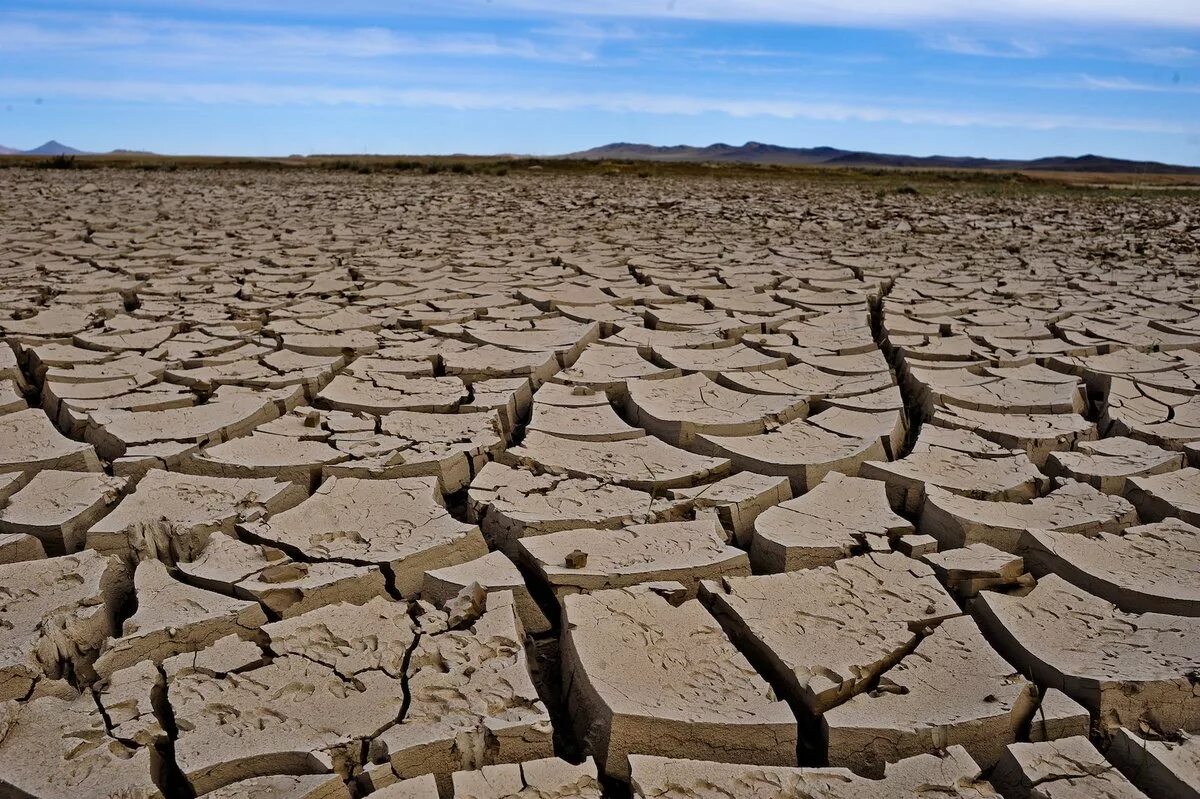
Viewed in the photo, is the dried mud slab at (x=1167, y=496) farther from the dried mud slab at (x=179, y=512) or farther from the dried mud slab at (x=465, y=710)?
the dried mud slab at (x=179, y=512)

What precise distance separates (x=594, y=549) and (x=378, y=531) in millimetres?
433

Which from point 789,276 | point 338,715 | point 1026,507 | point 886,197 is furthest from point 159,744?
point 886,197

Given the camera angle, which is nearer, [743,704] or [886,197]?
[743,704]

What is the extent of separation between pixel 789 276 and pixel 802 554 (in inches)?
125

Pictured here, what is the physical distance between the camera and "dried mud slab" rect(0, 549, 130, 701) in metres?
1.31

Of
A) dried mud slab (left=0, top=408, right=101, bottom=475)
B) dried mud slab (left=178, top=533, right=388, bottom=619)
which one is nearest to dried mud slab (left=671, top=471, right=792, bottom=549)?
dried mud slab (left=178, top=533, right=388, bottom=619)

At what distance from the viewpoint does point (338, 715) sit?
4.00ft

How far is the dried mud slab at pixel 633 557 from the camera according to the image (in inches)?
61.0

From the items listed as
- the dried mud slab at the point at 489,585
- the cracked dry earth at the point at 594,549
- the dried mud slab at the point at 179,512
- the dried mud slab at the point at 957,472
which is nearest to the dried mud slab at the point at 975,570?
the cracked dry earth at the point at 594,549

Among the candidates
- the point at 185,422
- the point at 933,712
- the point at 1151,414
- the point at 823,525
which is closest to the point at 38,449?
the point at 185,422

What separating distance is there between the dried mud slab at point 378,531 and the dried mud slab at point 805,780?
63 centimetres

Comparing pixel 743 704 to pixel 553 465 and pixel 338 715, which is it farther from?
pixel 553 465

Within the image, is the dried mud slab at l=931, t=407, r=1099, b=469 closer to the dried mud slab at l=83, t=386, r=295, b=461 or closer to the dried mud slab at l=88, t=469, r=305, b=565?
the dried mud slab at l=88, t=469, r=305, b=565

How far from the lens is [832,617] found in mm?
1460
